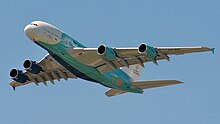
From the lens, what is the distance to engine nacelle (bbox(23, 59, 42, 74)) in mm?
61344

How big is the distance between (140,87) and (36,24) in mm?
12544

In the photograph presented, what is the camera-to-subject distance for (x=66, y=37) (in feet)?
191

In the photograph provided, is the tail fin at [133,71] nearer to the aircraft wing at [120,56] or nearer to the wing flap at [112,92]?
the wing flap at [112,92]

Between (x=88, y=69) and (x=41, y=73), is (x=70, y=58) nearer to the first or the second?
(x=88, y=69)

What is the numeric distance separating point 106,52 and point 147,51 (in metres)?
3.75

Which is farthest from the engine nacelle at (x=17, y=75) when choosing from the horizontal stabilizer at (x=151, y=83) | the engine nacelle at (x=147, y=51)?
the engine nacelle at (x=147, y=51)

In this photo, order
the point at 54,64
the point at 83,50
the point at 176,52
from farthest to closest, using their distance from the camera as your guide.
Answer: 1. the point at 54,64
2. the point at 83,50
3. the point at 176,52

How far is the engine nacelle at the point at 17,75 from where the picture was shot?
2469 inches

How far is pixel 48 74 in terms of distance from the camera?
64.1 meters

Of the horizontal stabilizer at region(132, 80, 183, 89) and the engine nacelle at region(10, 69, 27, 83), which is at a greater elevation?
the engine nacelle at region(10, 69, 27, 83)

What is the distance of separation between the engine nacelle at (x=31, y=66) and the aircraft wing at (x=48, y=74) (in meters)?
0.56

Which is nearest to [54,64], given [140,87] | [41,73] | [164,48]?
[41,73]

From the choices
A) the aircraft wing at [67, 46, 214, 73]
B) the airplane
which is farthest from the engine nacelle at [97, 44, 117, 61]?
the aircraft wing at [67, 46, 214, 73]

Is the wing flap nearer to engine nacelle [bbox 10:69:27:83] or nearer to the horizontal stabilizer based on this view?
the horizontal stabilizer
